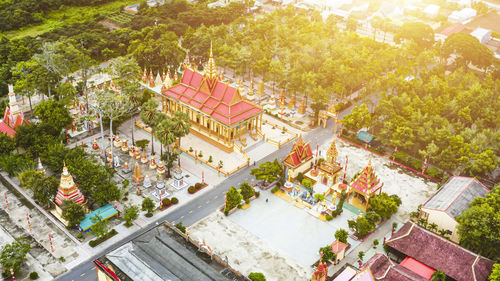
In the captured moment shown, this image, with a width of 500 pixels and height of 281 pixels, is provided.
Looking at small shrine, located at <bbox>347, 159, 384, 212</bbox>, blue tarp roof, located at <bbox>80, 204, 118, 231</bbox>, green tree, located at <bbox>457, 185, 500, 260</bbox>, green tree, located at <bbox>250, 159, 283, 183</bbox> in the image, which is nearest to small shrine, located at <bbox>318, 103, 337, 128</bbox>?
green tree, located at <bbox>250, 159, 283, 183</bbox>

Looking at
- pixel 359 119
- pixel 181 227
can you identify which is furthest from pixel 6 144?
pixel 359 119

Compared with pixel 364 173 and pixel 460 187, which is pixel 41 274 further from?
pixel 460 187

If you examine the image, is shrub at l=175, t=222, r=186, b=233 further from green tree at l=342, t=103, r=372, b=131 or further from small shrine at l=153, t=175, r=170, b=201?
green tree at l=342, t=103, r=372, b=131

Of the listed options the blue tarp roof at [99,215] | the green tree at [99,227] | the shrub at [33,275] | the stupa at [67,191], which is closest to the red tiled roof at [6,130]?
→ the stupa at [67,191]

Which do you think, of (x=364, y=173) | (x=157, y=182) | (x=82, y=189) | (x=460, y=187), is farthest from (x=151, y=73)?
(x=460, y=187)

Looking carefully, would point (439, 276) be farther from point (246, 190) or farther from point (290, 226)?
point (246, 190)

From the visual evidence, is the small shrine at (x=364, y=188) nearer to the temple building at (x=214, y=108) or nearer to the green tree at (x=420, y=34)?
the temple building at (x=214, y=108)
